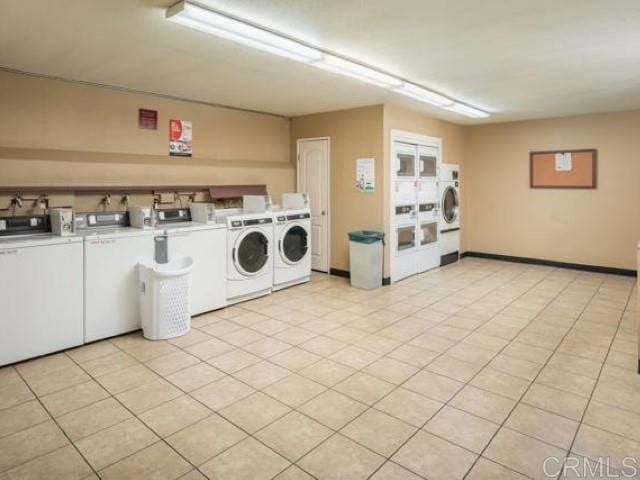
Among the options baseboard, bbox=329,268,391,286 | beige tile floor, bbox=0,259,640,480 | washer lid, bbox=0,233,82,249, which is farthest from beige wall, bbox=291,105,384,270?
washer lid, bbox=0,233,82,249

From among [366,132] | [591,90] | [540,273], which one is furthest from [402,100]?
[540,273]

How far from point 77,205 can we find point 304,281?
301 cm

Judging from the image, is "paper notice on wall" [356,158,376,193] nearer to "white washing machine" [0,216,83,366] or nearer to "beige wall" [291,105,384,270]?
"beige wall" [291,105,384,270]

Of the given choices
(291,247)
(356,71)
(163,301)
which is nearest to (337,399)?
(163,301)

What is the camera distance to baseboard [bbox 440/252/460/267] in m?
7.55

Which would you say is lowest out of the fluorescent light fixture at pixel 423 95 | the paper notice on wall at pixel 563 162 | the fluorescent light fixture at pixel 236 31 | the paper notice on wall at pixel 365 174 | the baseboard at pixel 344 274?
the baseboard at pixel 344 274

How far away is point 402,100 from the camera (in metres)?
5.61

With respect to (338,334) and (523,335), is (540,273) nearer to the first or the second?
(523,335)

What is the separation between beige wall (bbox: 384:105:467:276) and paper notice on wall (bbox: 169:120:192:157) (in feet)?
8.69

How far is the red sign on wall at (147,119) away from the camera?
201 inches

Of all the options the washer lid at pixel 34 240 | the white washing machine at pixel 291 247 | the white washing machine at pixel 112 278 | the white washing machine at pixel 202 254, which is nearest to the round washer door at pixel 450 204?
the white washing machine at pixel 291 247

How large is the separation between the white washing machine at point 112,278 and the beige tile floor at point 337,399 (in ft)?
0.56

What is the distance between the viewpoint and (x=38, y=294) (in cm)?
350

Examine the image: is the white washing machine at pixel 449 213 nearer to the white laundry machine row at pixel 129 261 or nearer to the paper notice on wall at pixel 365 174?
the paper notice on wall at pixel 365 174
